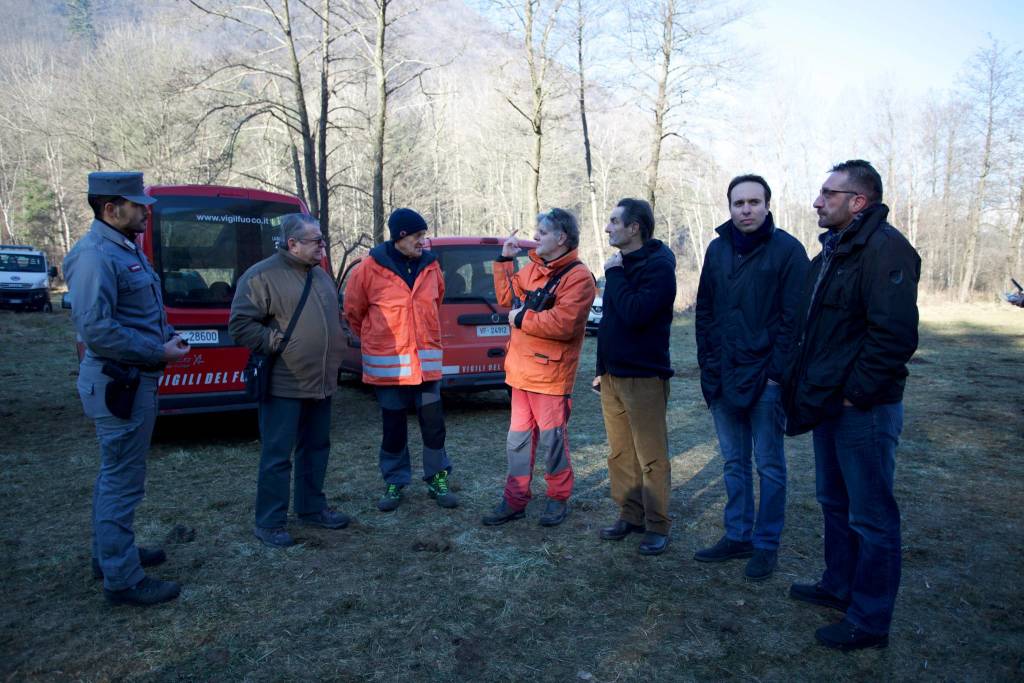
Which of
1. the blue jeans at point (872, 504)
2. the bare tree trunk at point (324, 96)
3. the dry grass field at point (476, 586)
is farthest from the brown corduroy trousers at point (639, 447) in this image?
the bare tree trunk at point (324, 96)

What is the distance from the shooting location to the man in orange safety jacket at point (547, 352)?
4.05 meters

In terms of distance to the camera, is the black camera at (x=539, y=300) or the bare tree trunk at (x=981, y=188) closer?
the black camera at (x=539, y=300)

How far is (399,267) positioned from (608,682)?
2.88 meters

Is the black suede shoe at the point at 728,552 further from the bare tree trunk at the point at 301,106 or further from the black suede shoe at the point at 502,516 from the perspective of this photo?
the bare tree trunk at the point at 301,106

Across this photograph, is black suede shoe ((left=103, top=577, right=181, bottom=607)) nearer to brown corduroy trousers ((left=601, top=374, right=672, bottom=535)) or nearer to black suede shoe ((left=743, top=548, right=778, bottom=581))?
brown corduroy trousers ((left=601, top=374, right=672, bottom=535))

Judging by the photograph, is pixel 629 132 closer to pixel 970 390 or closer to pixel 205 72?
pixel 205 72

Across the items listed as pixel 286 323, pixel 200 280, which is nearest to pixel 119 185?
pixel 286 323

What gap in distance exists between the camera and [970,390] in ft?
29.2

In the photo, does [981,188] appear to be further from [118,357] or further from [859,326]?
[118,357]

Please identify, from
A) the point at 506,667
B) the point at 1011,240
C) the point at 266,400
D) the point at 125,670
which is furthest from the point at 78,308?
the point at 1011,240

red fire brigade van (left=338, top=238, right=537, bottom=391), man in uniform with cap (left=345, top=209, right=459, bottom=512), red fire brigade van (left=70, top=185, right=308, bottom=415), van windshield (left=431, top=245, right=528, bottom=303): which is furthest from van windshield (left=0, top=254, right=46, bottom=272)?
man in uniform with cap (left=345, top=209, right=459, bottom=512)

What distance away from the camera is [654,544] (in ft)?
12.9

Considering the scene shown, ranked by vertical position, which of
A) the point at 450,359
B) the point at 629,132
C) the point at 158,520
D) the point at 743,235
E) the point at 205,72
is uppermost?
the point at 629,132

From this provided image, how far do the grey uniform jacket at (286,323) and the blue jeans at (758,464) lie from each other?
7.74 ft
